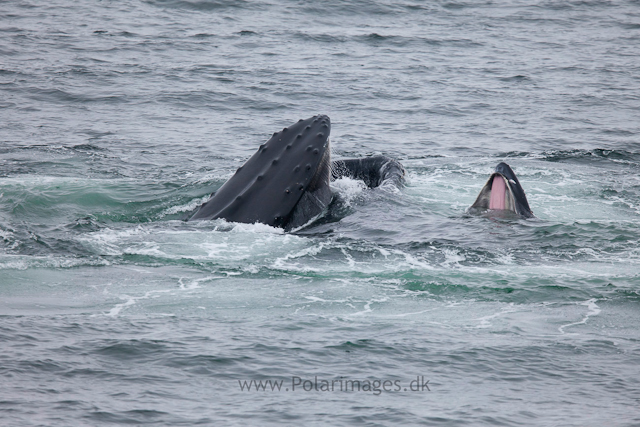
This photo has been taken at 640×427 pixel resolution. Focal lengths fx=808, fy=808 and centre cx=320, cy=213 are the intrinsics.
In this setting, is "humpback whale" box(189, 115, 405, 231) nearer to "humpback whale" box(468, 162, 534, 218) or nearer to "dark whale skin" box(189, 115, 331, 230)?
"dark whale skin" box(189, 115, 331, 230)

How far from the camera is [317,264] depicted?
36.8ft

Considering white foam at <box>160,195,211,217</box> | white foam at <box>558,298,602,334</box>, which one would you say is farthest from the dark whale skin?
white foam at <box>558,298,602,334</box>

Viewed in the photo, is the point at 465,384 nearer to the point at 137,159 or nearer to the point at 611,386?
the point at 611,386

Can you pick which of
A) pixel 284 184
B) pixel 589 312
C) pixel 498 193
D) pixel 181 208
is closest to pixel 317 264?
pixel 284 184

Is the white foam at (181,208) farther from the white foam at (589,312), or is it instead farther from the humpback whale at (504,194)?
the white foam at (589,312)

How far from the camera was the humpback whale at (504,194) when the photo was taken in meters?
13.3

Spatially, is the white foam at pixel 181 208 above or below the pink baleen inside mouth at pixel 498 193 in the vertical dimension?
below

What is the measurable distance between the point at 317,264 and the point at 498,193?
12.7 ft

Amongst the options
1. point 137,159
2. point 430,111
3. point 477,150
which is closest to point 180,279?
point 137,159

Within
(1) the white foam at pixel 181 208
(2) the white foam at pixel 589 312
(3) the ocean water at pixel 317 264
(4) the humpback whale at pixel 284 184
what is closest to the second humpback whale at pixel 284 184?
(4) the humpback whale at pixel 284 184

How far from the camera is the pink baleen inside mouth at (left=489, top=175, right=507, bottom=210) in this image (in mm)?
13305

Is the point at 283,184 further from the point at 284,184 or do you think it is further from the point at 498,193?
the point at 498,193

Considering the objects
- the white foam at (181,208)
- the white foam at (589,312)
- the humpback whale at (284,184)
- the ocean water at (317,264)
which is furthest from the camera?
the white foam at (181,208)

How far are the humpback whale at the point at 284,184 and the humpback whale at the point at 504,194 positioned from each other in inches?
108
